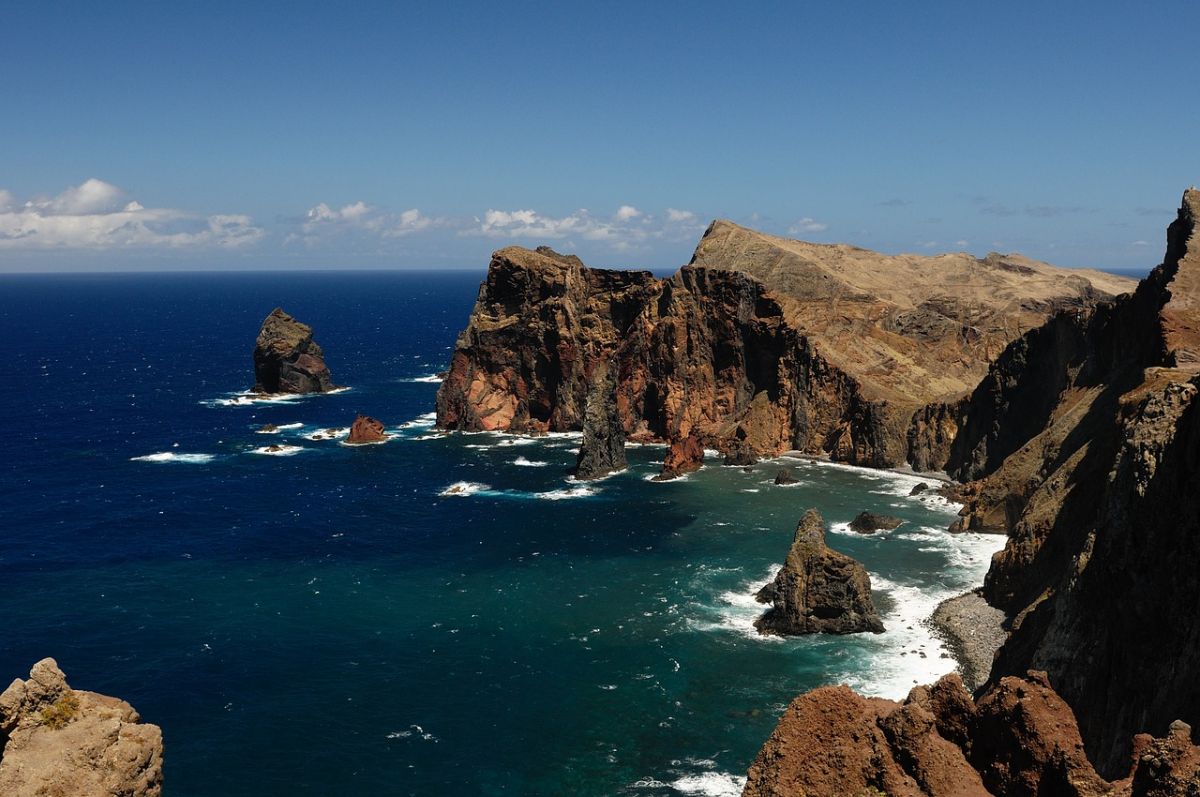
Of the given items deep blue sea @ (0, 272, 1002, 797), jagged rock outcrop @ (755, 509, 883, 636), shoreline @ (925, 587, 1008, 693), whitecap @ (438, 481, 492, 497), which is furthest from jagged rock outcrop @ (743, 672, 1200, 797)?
whitecap @ (438, 481, 492, 497)

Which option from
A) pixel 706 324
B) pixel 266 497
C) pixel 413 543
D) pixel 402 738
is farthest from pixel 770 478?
pixel 402 738

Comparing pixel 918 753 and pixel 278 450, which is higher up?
pixel 918 753

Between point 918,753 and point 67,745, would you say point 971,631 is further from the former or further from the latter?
point 67,745

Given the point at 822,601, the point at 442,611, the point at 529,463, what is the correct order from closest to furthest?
the point at 822,601, the point at 442,611, the point at 529,463

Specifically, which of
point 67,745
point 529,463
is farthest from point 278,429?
point 67,745

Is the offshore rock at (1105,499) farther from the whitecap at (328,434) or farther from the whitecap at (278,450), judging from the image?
the whitecap at (328,434)

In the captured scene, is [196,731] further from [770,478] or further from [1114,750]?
[770,478]
